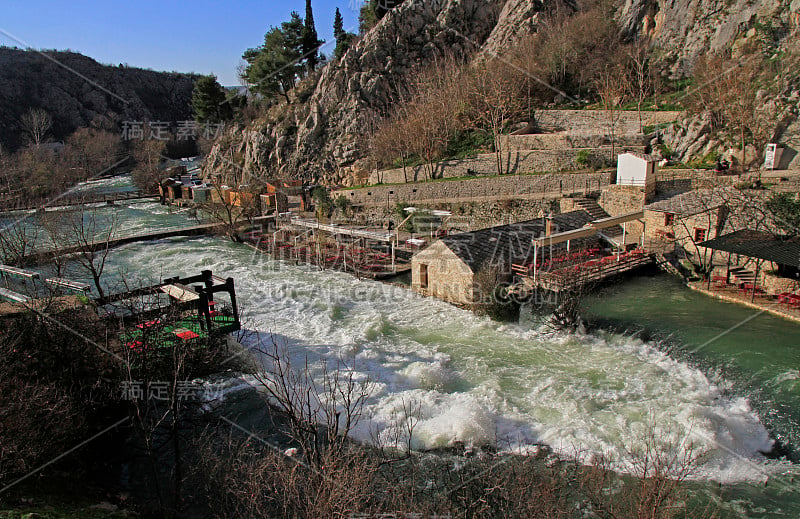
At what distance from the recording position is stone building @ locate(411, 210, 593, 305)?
1784cm

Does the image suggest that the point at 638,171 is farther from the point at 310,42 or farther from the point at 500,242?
the point at 310,42

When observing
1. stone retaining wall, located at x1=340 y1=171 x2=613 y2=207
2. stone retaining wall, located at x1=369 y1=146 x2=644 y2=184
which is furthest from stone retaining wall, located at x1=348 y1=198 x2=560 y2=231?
stone retaining wall, located at x1=369 y1=146 x2=644 y2=184

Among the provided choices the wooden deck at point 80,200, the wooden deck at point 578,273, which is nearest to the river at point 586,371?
the wooden deck at point 578,273

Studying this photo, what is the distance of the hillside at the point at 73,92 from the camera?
253ft

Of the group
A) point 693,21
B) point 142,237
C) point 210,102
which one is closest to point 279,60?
point 210,102

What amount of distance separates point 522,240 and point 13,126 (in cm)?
8283

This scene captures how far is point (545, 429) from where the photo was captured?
10930 mm

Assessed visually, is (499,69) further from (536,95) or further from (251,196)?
(251,196)

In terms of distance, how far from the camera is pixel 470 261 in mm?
18047

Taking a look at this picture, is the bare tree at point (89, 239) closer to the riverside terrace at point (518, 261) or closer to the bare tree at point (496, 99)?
the riverside terrace at point (518, 261)

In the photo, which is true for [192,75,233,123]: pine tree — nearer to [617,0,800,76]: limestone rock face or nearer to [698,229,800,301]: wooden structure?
[617,0,800,76]: limestone rock face

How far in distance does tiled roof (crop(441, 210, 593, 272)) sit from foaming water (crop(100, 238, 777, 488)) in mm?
2102

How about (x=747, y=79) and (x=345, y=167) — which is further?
(x=345, y=167)

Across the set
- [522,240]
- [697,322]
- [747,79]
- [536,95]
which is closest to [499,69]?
[536,95]
